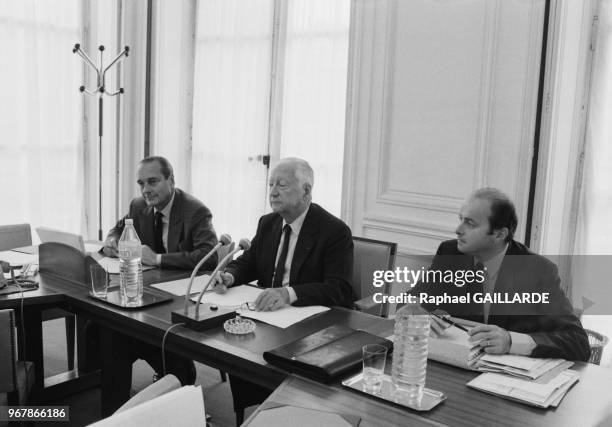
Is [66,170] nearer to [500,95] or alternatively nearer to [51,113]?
[51,113]

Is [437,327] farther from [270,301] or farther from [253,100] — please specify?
[253,100]

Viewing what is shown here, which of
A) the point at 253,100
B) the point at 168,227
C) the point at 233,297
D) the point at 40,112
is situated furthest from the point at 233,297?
the point at 40,112

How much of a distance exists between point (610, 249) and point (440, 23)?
64.3 inches

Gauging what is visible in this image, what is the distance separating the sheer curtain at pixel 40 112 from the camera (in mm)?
4781

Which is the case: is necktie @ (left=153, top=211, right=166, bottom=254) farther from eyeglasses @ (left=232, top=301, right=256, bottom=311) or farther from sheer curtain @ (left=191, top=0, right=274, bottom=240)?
sheer curtain @ (left=191, top=0, right=274, bottom=240)

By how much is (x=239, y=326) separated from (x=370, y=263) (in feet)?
3.65

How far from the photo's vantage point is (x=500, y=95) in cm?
340

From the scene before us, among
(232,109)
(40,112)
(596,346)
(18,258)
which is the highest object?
(232,109)

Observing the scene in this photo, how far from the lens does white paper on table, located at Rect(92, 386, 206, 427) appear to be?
98cm

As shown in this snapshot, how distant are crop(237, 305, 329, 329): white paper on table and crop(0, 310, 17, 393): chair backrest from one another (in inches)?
29.4

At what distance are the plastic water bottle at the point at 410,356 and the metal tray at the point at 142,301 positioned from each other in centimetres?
105

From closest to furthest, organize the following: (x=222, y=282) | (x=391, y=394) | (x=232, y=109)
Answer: (x=391, y=394) → (x=222, y=282) → (x=232, y=109)

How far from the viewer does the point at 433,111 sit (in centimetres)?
366

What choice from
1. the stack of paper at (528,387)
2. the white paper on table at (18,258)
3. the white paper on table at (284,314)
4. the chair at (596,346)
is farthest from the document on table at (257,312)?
the chair at (596,346)
